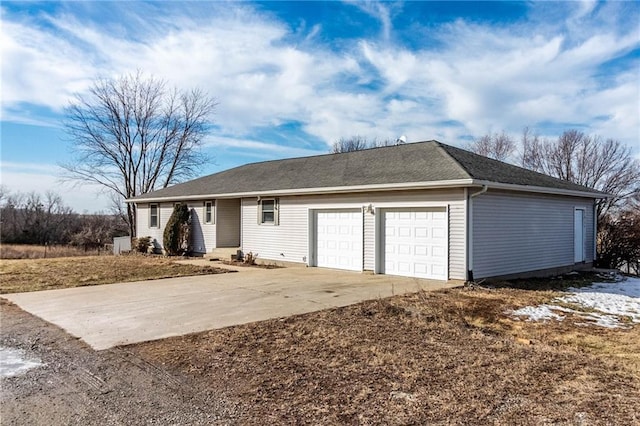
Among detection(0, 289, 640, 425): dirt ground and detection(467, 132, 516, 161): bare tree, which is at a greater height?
detection(467, 132, 516, 161): bare tree

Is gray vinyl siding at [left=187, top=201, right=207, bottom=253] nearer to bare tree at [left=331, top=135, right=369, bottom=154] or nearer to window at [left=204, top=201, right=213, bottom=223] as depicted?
window at [left=204, top=201, right=213, bottom=223]

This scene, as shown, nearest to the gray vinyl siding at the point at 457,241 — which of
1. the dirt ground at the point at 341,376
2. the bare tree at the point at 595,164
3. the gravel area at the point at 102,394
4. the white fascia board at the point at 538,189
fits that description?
the white fascia board at the point at 538,189

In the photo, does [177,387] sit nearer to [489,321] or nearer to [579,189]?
[489,321]

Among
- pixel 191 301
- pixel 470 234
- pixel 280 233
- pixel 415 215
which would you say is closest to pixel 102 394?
pixel 191 301

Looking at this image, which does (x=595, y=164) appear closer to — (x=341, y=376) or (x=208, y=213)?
(x=208, y=213)

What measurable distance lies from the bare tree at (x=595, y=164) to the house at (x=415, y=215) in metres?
14.1

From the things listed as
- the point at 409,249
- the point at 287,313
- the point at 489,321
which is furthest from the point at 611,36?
the point at 287,313

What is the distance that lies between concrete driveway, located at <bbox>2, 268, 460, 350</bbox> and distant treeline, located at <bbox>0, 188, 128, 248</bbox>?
19569mm

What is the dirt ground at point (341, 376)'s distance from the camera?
3674 mm

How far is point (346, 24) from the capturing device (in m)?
13.0

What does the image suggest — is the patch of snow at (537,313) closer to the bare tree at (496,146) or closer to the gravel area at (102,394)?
the gravel area at (102,394)

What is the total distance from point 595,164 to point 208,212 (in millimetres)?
24276

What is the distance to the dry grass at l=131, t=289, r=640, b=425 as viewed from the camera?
3.72 metres

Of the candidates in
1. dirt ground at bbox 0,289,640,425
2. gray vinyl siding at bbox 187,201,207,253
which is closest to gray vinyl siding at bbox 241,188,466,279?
gray vinyl siding at bbox 187,201,207,253
